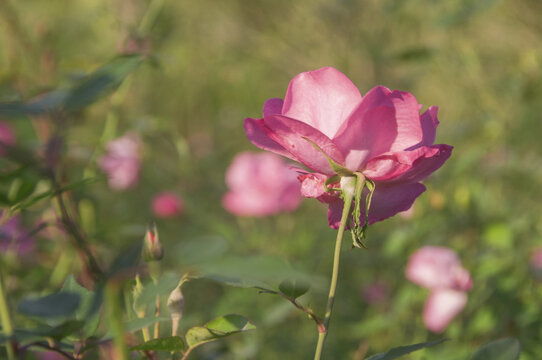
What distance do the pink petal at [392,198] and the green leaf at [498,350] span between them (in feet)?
0.37

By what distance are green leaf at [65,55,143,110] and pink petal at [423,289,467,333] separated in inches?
29.5

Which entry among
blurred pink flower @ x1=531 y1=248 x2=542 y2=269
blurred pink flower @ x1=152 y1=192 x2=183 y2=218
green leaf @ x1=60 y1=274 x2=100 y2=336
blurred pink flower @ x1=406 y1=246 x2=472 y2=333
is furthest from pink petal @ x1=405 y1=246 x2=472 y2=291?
blurred pink flower @ x1=152 y1=192 x2=183 y2=218

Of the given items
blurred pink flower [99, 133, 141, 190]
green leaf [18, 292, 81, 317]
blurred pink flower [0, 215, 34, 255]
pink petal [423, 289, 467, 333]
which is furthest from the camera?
blurred pink flower [99, 133, 141, 190]

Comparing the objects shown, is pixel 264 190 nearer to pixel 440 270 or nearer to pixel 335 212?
pixel 440 270

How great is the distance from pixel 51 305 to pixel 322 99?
246 mm

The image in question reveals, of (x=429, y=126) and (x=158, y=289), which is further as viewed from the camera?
(x=429, y=126)

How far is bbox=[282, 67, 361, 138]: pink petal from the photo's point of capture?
0.41 metres

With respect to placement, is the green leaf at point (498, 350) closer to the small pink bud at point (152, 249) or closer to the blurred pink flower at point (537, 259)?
the small pink bud at point (152, 249)

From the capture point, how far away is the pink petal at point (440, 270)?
94 centimetres

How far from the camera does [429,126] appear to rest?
1.39 ft

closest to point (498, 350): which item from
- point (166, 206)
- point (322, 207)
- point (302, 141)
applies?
point (302, 141)

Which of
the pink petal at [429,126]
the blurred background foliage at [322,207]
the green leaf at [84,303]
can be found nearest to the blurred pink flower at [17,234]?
the blurred background foliage at [322,207]

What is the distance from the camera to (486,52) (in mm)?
2701

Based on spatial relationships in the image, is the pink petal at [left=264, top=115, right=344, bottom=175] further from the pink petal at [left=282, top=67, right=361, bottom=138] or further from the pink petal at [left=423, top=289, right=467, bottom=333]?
the pink petal at [left=423, top=289, right=467, bottom=333]
